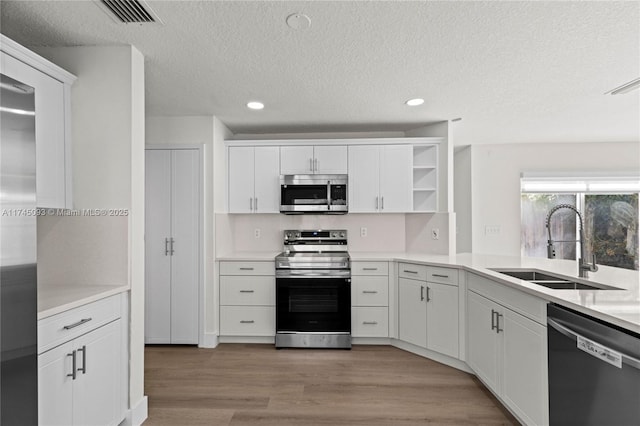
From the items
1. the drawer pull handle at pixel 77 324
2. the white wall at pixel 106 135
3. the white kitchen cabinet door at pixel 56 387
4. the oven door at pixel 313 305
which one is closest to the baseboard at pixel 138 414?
the white wall at pixel 106 135

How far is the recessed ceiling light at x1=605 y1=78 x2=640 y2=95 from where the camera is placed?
2.67 metres

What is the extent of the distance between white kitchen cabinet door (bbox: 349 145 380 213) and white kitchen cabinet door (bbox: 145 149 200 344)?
5.35 ft

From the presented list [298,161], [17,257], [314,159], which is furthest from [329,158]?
[17,257]

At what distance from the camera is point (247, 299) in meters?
3.56

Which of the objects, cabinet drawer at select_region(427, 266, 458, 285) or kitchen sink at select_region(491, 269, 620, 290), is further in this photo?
cabinet drawer at select_region(427, 266, 458, 285)

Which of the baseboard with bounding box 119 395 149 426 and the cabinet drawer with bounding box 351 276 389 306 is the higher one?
the cabinet drawer with bounding box 351 276 389 306

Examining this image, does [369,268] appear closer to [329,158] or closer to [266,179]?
[329,158]

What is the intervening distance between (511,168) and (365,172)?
2506mm

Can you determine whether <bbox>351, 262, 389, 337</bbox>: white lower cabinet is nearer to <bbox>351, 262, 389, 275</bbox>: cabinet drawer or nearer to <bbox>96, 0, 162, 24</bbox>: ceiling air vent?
<bbox>351, 262, 389, 275</bbox>: cabinet drawer

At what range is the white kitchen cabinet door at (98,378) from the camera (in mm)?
1705

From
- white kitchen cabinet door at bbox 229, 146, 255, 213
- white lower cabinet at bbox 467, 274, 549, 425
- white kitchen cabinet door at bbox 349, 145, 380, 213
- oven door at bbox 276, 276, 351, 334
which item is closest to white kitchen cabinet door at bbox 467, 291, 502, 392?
white lower cabinet at bbox 467, 274, 549, 425

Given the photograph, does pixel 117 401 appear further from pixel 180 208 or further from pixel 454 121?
pixel 454 121

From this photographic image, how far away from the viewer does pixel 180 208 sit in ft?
11.6

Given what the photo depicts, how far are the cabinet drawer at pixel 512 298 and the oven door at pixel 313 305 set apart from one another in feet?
3.99
